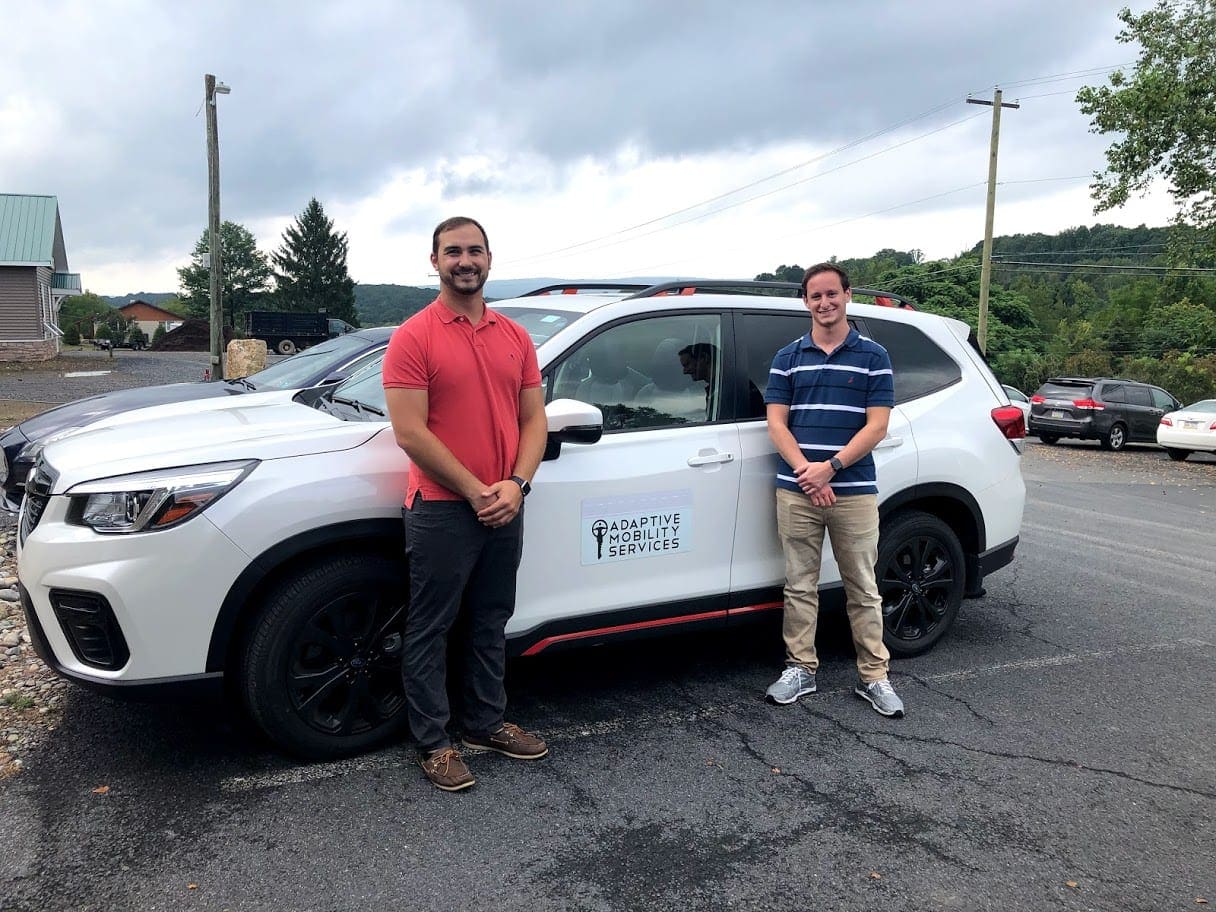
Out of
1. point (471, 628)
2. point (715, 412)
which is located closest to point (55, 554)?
point (471, 628)

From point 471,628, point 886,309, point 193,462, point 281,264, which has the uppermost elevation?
point 281,264

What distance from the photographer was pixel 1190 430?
58.9 ft

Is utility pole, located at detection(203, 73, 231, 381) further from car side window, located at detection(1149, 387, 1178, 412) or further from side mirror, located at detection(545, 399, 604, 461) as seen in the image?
car side window, located at detection(1149, 387, 1178, 412)

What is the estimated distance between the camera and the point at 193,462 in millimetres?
3111

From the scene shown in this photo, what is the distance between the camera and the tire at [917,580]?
457 cm

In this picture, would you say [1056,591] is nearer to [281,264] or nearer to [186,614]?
[186,614]

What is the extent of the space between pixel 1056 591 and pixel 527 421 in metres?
4.58

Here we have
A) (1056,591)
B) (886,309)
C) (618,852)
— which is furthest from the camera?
(1056,591)

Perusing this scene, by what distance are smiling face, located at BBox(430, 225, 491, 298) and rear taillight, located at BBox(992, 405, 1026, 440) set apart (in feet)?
9.70

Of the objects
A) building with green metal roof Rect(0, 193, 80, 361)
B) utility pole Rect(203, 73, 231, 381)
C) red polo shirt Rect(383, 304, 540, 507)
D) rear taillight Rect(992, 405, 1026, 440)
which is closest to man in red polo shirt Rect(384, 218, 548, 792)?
red polo shirt Rect(383, 304, 540, 507)

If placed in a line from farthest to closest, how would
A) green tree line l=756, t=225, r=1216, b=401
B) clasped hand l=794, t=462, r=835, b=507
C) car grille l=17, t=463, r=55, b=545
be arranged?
green tree line l=756, t=225, r=1216, b=401 < clasped hand l=794, t=462, r=835, b=507 < car grille l=17, t=463, r=55, b=545

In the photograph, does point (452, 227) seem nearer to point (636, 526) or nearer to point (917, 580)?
point (636, 526)

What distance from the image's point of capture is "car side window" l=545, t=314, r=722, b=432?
12.6 feet

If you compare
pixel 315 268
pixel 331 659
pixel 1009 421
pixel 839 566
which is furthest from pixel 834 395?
pixel 315 268
